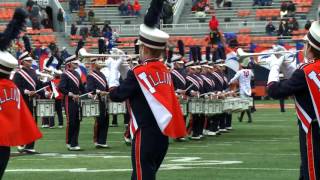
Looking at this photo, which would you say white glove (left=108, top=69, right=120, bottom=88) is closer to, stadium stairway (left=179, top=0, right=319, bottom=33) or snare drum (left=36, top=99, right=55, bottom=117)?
snare drum (left=36, top=99, right=55, bottom=117)

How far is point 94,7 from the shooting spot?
173 ft

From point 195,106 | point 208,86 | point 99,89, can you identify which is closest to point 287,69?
point 99,89

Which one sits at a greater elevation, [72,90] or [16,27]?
[16,27]

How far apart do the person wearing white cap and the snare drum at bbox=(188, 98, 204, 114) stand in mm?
14405

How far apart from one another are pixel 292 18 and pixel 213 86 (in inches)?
886

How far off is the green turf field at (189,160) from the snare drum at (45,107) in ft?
3.98

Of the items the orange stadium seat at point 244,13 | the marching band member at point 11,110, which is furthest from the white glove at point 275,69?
the orange stadium seat at point 244,13

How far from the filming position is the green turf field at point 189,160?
1476 centimetres

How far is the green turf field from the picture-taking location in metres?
14.8

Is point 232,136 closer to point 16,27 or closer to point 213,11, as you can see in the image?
point 16,27

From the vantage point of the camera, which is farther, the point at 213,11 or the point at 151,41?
the point at 213,11

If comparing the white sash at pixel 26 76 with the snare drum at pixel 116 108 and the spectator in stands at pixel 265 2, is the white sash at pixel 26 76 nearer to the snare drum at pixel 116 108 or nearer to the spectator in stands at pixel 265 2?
the snare drum at pixel 116 108

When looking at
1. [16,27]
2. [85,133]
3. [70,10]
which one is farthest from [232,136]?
[70,10]

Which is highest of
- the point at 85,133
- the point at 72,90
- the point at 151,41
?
the point at 151,41
